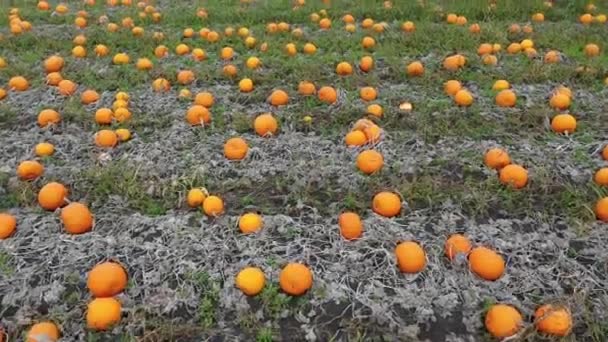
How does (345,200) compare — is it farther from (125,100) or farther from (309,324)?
(125,100)

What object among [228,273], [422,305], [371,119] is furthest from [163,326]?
[371,119]

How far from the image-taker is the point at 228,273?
367 cm

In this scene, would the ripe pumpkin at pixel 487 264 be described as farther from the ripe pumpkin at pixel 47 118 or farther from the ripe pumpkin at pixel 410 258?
the ripe pumpkin at pixel 47 118

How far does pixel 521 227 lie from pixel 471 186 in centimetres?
58

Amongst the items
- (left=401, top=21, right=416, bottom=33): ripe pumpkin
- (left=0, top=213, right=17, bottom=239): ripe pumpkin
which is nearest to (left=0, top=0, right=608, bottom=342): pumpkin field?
(left=0, top=213, right=17, bottom=239): ripe pumpkin

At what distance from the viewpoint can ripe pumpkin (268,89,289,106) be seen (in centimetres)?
581

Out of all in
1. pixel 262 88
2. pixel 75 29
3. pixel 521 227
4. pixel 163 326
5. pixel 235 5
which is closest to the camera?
pixel 163 326

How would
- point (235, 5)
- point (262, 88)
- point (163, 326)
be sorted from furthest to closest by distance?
point (235, 5) → point (262, 88) → point (163, 326)

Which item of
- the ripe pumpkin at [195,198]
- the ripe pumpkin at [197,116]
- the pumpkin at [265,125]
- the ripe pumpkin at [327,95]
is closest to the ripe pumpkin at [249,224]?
the ripe pumpkin at [195,198]

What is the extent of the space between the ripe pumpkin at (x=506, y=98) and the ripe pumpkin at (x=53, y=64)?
566cm

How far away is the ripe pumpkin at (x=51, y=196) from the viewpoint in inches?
166

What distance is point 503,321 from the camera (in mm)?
3178

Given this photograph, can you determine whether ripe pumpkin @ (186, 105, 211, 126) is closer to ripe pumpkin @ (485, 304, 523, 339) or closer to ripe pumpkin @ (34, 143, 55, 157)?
ripe pumpkin @ (34, 143, 55, 157)

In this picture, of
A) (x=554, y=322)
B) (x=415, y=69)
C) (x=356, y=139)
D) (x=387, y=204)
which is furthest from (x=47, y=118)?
(x=554, y=322)
